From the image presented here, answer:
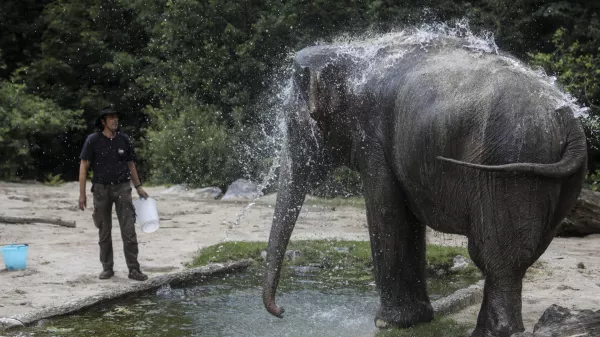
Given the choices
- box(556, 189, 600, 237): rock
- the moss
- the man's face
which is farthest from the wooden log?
box(556, 189, 600, 237): rock

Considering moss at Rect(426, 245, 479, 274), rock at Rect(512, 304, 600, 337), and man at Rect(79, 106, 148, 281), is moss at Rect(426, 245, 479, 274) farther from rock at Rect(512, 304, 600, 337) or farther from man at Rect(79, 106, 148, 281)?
rock at Rect(512, 304, 600, 337)

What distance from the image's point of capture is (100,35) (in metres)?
29.8

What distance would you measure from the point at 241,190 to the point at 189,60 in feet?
20.3

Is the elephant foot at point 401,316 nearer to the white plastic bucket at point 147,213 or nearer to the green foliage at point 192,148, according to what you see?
the white plastic bucket at point 147,213

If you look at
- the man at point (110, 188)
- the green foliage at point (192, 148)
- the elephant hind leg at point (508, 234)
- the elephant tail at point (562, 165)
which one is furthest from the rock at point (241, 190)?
the elephant tail at point (562, 165)

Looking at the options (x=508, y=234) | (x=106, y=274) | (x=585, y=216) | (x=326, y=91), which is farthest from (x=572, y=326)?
(x=585, y=216)

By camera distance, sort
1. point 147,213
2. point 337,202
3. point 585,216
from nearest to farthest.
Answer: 1. point 147,213
2. point 585,216
3. point 337,202

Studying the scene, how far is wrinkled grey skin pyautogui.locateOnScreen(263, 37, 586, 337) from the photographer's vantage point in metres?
5.71

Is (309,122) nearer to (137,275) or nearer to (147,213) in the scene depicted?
(137,275)

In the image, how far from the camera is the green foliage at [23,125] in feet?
81.1

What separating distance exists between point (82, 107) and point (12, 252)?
2059 centimetres

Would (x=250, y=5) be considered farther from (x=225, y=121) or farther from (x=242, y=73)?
(x=225, y=121)

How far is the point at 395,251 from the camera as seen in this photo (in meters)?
7.03

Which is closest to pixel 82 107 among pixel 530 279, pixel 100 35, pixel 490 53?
pixel 100 35
